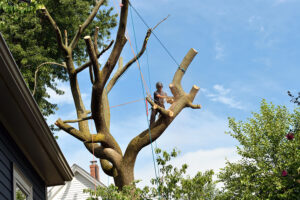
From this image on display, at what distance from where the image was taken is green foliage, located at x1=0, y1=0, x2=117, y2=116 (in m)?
14.7

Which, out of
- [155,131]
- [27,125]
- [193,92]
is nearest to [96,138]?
[155,131]

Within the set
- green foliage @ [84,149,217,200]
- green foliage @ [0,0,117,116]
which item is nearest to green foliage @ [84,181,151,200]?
green foliage @ [84,149,217,200]

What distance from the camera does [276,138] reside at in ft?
53.8

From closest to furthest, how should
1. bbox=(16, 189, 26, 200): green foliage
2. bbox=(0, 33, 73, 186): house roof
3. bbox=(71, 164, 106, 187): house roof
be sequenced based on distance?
bbox=(0, 33, 73, 186): house roof → bbox=(16, 189, 26, 200): green foliage → bbox=(71, 164, 106, 187): house roof

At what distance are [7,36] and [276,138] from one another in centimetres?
1011

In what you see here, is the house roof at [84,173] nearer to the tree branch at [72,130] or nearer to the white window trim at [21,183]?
the tree branch at [72,130]

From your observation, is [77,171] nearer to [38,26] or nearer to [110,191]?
[38,26]

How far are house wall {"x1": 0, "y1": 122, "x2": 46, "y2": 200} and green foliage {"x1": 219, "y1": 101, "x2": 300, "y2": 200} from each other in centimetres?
973

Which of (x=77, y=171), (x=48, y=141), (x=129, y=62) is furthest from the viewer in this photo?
(x=77, y=171)

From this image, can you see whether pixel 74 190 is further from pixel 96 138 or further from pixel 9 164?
pixel 9 164

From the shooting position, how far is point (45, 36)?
15.8 meters

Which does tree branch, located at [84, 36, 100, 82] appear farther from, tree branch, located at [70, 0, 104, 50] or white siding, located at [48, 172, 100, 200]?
white siding, located at [48, 172, 100, 200]

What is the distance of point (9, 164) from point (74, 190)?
48.2 feet

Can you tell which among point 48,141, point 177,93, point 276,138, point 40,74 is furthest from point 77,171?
point 48,141
